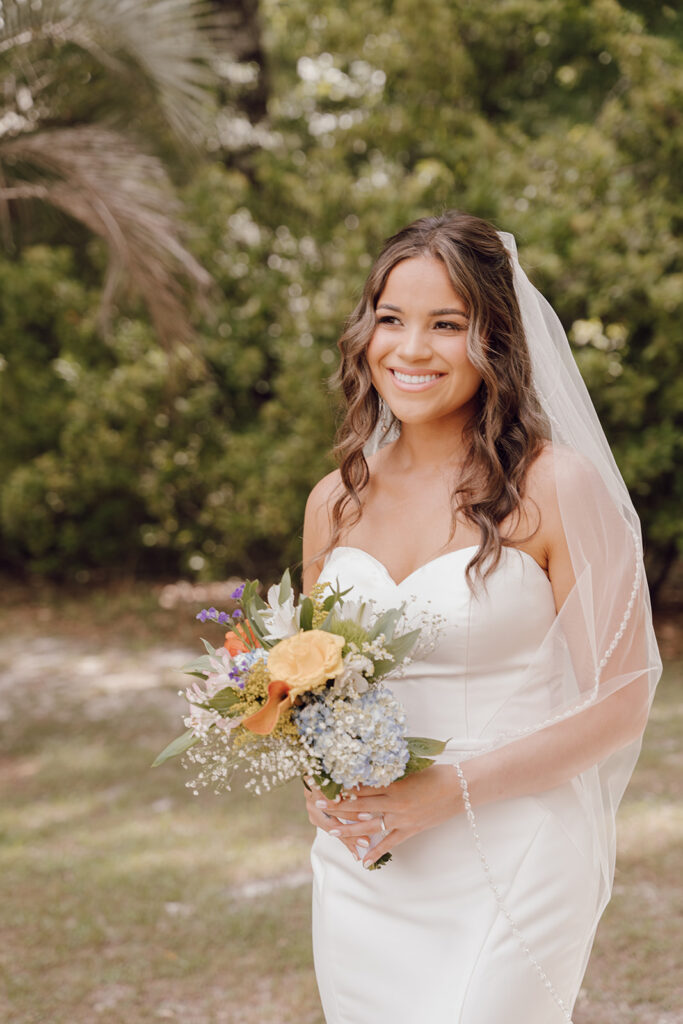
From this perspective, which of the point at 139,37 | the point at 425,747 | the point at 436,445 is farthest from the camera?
the point at 139,37

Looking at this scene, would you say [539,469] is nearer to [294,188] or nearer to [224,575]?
[294,188]

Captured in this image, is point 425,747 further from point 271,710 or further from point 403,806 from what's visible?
point 271,710

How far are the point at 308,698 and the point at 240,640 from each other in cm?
26

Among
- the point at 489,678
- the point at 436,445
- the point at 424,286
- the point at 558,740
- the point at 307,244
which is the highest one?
the point at 307,244

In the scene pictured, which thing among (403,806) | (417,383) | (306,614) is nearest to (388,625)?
(306,614)

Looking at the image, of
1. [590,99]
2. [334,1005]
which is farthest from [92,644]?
[334,1005]

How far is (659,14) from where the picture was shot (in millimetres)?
8422

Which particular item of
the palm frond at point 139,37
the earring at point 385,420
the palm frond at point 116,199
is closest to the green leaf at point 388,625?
the earring at point 385,420

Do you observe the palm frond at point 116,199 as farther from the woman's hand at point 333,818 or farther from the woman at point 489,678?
the woman's hand at point 333,818

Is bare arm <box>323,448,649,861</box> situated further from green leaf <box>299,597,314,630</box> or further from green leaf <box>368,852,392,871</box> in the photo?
green leaf <box>299,597,314,630</box>

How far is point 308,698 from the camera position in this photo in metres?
2.04

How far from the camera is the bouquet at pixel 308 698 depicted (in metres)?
1.97

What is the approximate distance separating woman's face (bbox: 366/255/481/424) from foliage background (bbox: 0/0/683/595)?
5256 millimetres

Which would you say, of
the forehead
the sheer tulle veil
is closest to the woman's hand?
the sheer tulle veil
